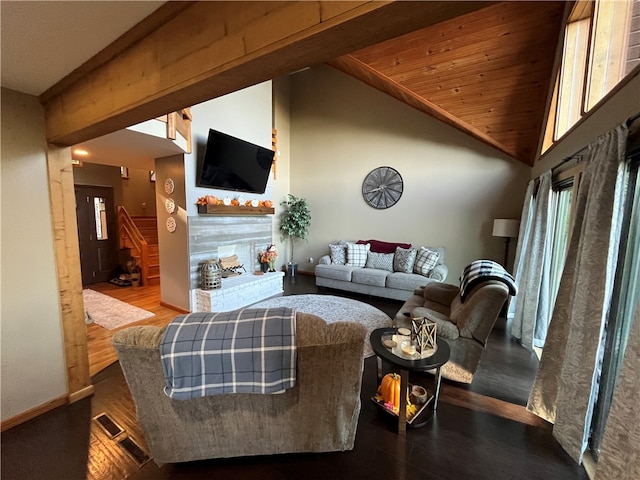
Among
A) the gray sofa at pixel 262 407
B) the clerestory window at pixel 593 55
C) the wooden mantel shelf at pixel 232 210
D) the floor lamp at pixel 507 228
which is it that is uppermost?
the clerestory window at pixel 593 55

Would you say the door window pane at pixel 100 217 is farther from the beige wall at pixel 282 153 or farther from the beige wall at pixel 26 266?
the beige wall at pixel 26 266

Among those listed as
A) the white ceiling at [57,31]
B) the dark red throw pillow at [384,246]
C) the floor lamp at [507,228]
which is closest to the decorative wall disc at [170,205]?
the white ceiling at [57,31]

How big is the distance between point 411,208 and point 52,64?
4.85 metres

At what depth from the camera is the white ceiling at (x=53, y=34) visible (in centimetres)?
102

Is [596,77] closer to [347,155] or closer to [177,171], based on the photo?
[347,155]

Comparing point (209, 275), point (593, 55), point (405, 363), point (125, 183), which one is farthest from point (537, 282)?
point (125, 183)

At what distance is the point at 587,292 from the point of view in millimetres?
1557

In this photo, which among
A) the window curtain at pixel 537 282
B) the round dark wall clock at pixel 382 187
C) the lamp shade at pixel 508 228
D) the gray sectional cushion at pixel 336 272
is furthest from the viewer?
the round dark wall clock at pixel 382 187

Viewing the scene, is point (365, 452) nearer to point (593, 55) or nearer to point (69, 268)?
point (69, 268)

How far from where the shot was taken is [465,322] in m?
2.22

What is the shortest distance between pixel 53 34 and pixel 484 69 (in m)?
3.84

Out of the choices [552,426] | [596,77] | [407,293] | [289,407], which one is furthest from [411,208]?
[289,407]

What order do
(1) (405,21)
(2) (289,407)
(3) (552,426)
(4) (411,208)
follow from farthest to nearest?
(4) (411,208) < (3) (552,426) < (2) (289,407) < (1) (405,21)

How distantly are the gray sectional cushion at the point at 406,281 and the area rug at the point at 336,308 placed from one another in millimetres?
558
